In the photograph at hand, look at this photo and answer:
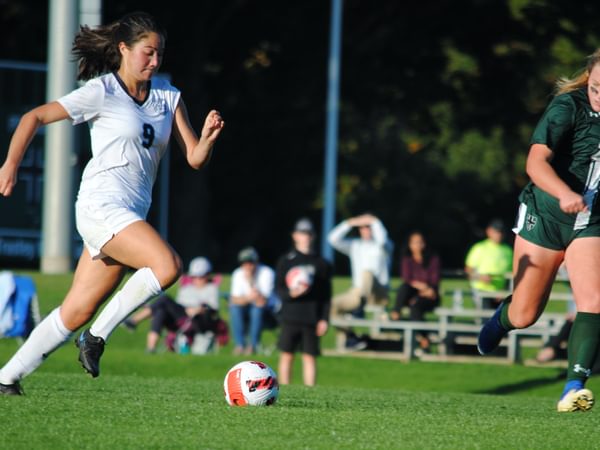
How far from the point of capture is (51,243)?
19047mm

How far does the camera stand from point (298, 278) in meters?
15.7

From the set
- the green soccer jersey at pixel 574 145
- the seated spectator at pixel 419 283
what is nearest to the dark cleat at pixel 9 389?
the green soccer jersey at pixel 574 145

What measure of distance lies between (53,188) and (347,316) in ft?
15.7

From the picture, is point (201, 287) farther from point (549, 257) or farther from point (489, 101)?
point (489, 101)

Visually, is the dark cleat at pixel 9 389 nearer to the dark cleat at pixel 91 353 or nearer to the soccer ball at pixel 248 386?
the dark cleat at pixel 91 353

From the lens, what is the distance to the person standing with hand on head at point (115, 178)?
7418 mm

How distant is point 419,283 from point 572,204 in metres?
12.0

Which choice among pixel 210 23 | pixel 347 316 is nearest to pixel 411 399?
pixel 347 316

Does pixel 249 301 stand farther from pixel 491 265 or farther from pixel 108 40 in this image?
pixel 108 40

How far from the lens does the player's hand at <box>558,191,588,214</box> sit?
23.7 feet

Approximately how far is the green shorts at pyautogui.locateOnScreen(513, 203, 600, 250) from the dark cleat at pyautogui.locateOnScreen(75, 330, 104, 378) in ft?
8.89

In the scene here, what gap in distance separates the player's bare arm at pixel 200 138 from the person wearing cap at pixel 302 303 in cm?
741

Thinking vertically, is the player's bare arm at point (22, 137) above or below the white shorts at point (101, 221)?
above

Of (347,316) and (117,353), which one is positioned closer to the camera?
(117,353)
